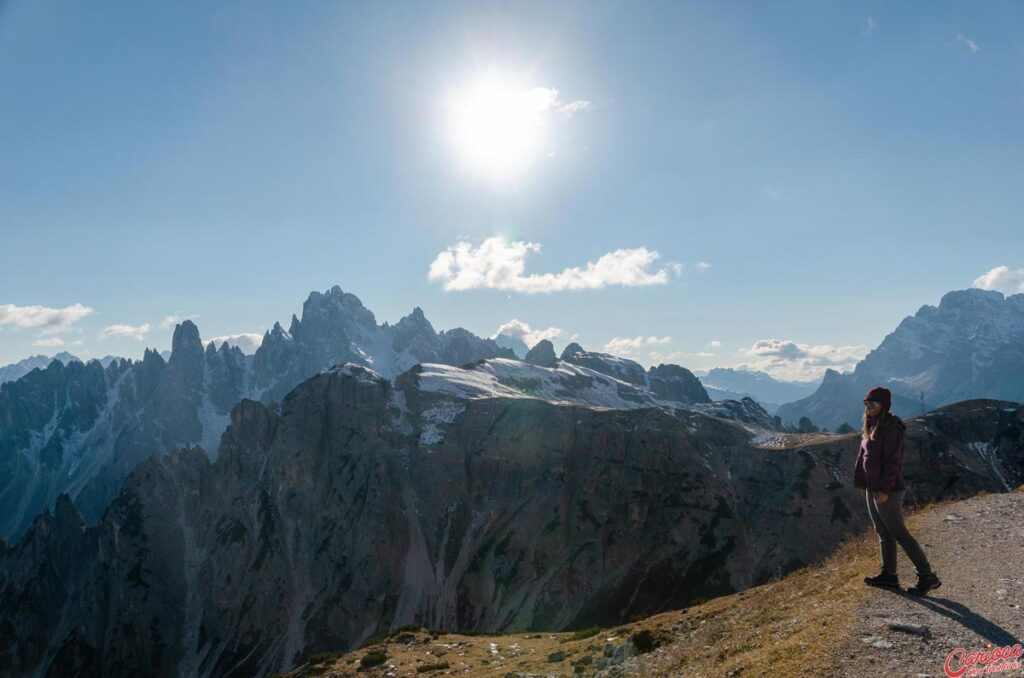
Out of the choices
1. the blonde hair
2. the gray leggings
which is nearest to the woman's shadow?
the gray leggings

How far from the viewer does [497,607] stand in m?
137

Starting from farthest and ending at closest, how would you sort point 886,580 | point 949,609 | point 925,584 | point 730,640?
point 730,640, point 886,580, point 925,584, point 949,609

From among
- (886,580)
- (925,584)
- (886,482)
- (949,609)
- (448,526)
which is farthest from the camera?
(448,526)

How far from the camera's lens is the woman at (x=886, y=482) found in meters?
14.7

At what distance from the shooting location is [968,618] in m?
12.5

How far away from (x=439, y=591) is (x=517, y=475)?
34490 mm

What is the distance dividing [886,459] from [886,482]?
21.7 inches

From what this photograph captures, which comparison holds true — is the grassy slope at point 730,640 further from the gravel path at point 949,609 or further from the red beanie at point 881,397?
the red beanie at point 881,397

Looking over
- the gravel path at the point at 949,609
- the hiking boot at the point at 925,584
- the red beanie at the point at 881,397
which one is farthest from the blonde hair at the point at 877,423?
the gravel path at the point at 949,609

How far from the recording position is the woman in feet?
48.2

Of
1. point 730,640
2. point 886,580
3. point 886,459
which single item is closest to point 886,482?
point 886,459

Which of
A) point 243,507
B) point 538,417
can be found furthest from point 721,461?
point 243,507

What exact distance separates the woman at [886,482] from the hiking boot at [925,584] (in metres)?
0.08

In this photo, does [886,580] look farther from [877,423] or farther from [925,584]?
[877,423]
